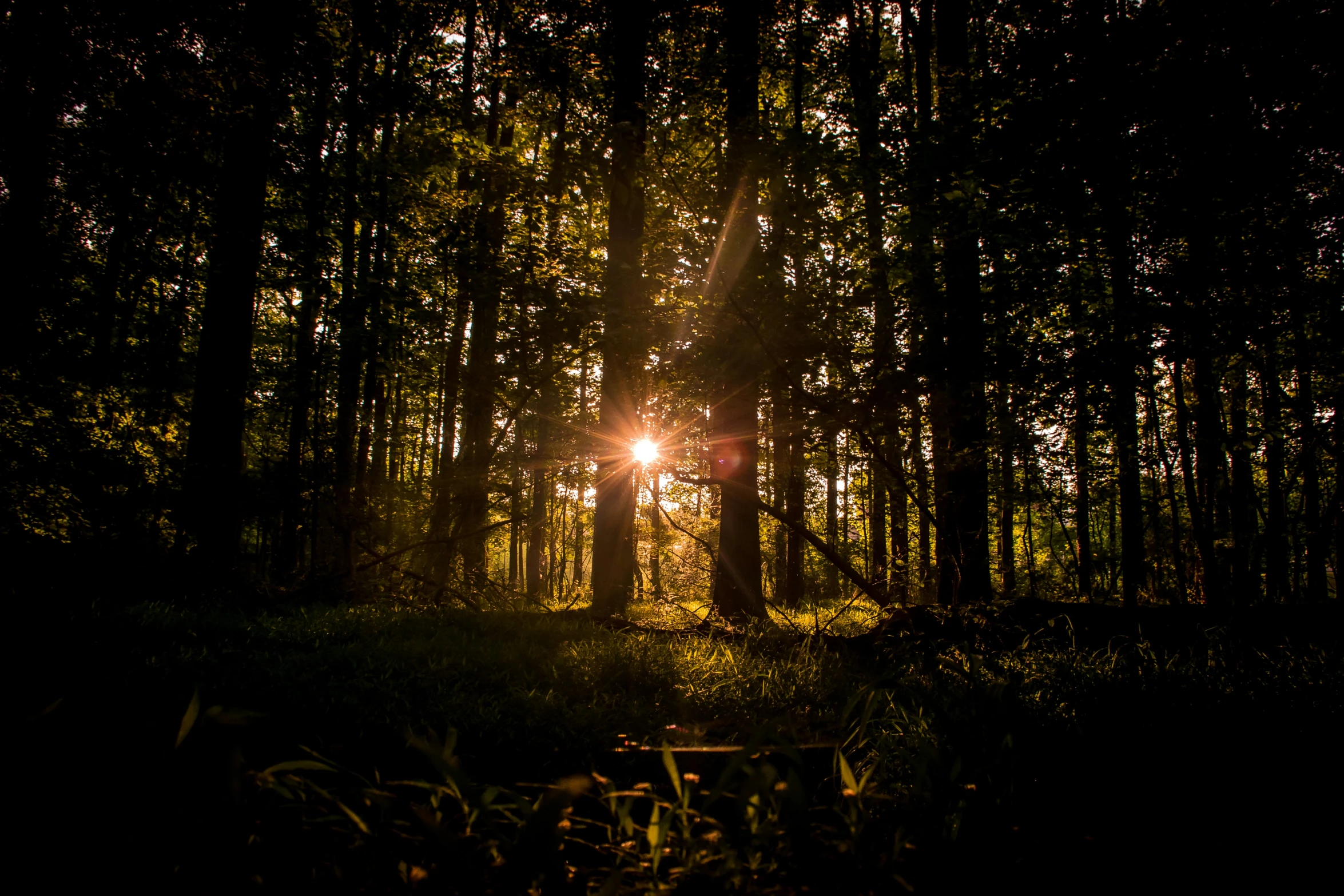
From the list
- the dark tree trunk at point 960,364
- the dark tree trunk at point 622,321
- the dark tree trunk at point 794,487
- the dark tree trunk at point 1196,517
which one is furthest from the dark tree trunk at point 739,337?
the dark tree trunk at point 1196,517

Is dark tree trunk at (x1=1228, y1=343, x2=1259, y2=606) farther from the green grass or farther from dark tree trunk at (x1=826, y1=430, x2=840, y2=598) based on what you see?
the green grass

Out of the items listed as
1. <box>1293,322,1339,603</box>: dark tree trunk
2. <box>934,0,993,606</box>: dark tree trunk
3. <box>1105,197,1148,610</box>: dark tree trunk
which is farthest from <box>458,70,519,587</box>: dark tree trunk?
<box>1293,322,1339,603</box>: dark tree trunk

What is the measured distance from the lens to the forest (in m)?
1.81

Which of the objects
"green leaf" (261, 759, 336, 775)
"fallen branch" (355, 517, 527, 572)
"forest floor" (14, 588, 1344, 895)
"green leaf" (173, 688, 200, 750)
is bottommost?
"forest floor" (14, 588, 1344, 895)

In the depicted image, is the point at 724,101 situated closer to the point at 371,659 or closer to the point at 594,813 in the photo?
the point at 371,659

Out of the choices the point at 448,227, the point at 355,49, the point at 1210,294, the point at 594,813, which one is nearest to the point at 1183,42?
the point at 1210,294

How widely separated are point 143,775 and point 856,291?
462cm

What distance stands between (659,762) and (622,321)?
358cm

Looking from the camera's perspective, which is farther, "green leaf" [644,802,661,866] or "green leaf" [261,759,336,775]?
"green leaf" [261,759,336,775]

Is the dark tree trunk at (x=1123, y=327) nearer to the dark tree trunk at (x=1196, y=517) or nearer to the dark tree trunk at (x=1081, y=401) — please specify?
the dark tree trunk at (x=1081, y=401)

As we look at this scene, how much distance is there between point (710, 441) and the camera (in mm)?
6062

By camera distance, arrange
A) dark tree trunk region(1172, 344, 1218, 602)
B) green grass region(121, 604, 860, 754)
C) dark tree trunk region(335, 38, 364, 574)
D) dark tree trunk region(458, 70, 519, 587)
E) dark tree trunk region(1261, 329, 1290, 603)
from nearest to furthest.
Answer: green grass region(121, 604, 860, 754) < dark tree trunk region(1261, 329, 1290, 603) < dark tree trunk region(458, 70, 519, 587) < dark tree trunk region(1172, 344, 1218, 602) < dark tree trunk region(335, 38, 364, 574)

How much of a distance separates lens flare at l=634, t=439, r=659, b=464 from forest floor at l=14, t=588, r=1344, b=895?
2801mm

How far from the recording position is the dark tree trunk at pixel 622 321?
16.6ft
